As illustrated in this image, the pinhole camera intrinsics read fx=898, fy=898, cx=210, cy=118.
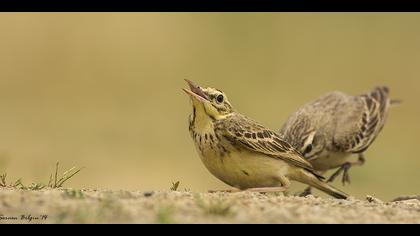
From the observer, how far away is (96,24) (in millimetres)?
34469

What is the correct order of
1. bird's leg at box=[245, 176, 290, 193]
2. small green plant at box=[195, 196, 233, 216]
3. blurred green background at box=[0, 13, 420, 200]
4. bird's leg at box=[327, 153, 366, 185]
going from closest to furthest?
small green plant at box=[195, 196, 233, 216]
bird's leg at box=[245, 176, 290, 193]
bird's leg at box=[327, 153, 366, 185]
blurred green background at box=[0, 13, 420, 200]

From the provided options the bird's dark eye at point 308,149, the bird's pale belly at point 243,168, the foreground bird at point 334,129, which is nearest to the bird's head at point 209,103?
the bird's pale belly at point 243,168

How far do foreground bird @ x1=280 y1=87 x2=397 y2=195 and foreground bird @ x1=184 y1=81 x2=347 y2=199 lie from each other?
1989 millimetres

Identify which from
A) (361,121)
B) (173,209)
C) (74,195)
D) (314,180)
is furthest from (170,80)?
(173,209)

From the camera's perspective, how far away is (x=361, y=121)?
52.9 ft

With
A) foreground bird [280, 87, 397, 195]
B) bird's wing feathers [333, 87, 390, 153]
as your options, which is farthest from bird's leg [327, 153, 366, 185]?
bird's wing feathers [333, 87, 390, 153]

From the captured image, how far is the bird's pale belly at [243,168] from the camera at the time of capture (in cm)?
1087

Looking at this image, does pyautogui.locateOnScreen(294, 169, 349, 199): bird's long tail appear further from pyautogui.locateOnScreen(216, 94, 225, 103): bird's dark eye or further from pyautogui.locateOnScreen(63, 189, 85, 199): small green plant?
pyautogui.locateOnScreen(63, 189, 85, 199): small green plant

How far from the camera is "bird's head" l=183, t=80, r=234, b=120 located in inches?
440

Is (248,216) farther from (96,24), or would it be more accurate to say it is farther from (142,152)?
(96,24)

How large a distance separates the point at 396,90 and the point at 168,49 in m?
8.33

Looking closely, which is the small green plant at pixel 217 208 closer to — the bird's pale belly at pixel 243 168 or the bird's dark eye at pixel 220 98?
the bird's pale belly at pixel 243 168

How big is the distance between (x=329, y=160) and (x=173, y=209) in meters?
7.08
